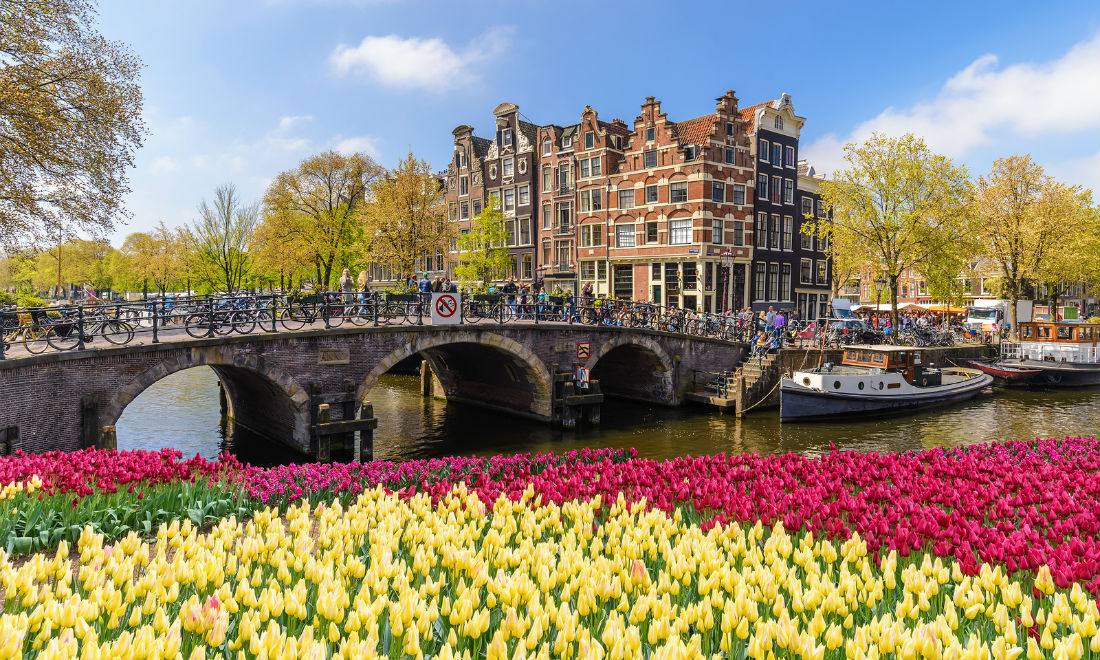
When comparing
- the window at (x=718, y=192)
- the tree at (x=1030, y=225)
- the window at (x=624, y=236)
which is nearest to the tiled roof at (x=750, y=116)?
the window at (x=718, y=192)

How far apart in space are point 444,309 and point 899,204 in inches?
1006

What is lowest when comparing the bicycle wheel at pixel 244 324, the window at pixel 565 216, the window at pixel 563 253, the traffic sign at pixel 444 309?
the bicycle wheel at pixel 244 324

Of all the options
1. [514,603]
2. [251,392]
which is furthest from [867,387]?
[514,603]

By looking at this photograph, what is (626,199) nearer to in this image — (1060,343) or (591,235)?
(591,235)

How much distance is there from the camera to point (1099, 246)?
4116 centimetres

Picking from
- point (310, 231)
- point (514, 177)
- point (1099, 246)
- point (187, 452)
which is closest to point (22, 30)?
point (187, 452)

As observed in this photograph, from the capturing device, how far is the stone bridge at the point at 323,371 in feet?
47.8

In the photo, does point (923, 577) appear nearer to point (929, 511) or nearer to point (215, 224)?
point (929, 511)

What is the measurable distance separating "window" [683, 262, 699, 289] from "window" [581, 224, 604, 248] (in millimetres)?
6459

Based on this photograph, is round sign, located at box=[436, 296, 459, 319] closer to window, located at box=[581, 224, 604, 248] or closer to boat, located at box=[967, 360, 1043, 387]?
window, located at box=[581, 224, 604, 248]

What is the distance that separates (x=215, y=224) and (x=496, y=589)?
56.5 m

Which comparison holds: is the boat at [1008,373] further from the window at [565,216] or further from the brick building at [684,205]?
the window at [565,216]

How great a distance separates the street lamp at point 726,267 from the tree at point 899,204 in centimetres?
680

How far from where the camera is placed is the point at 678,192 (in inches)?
1607
